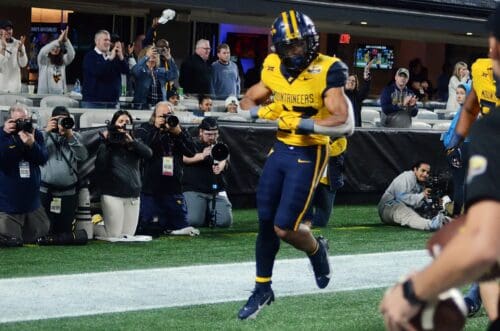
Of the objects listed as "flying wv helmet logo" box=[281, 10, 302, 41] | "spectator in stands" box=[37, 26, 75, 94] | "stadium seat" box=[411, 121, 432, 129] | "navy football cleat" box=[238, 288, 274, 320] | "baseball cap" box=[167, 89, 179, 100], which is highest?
"flying wv helmet logo" box=[281, 10, 302, 41]

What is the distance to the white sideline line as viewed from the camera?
24.9ft

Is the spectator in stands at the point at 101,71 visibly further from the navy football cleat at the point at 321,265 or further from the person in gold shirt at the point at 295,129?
the person in gold shirt at the point at 295,129

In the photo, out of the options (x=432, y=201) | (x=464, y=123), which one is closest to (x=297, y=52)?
(x=464, y=123)

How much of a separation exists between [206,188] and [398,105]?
5.21m

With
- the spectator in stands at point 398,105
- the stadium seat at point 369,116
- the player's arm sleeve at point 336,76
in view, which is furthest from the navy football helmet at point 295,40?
the stadium seat at point 369,116

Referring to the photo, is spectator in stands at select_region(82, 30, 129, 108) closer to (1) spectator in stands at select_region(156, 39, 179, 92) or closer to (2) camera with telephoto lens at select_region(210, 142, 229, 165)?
(1) spectator in stands at select_region(156, 39, 179, 92)

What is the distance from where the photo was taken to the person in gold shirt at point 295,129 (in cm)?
719

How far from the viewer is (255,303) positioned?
723cm

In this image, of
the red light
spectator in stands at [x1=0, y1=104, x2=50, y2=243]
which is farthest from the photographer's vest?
the red light

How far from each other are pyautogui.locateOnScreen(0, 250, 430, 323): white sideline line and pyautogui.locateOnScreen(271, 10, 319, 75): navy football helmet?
1.82 meters

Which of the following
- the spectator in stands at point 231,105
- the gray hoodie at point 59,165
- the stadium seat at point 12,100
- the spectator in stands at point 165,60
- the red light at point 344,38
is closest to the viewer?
the gray hoodie at point 59,165

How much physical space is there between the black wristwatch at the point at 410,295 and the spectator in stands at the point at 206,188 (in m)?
9.38

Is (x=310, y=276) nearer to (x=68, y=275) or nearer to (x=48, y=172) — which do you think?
(x=68, y=275)

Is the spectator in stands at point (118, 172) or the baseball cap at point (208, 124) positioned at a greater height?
the baseball cap at point (208, 124)
